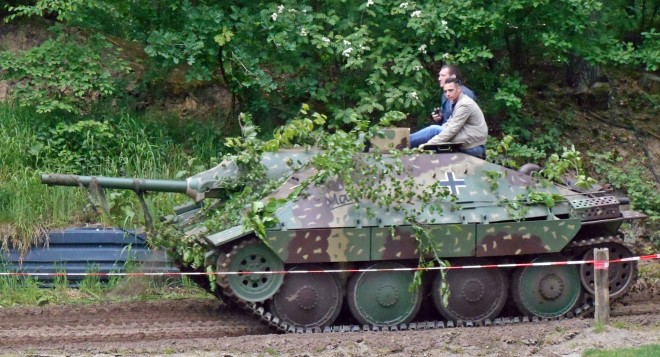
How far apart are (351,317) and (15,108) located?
612 cm

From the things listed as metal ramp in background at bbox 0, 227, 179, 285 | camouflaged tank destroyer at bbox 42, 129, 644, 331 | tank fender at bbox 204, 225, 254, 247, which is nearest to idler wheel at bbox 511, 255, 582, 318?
camouflaged tank destroyer at bbox 42, 129, 644, 331

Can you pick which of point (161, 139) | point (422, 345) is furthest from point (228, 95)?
point (422, 345)

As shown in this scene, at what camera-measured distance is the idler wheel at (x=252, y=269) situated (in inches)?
450

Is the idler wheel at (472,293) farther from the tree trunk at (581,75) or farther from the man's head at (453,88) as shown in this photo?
the tree trunk at (581,75)

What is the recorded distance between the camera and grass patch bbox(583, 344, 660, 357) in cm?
1027

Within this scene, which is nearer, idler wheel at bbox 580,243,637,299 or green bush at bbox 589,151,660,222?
idler wheel at bbox 580,243,637,299

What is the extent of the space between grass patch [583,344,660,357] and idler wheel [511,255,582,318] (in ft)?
5.61

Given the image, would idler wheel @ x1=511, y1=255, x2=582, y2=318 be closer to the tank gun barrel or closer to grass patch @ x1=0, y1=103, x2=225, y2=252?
the tank gun barrel

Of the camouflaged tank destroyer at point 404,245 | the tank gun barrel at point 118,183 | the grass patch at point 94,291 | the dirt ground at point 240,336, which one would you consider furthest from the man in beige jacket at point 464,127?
the grass patch at point 94,291

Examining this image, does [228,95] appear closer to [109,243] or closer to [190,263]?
[109,243]

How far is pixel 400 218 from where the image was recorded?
461 inches

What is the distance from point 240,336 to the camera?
11.6 meters

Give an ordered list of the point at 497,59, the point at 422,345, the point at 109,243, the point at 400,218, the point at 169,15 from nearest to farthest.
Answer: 1. the point at 422,345
2. the point at 400,218
3. the point at 109,243
4. the point at 169,15
5. the point at 497,59

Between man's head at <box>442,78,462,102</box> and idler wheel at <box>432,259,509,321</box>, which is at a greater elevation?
man's head at <box>442,78,462,102</box>
